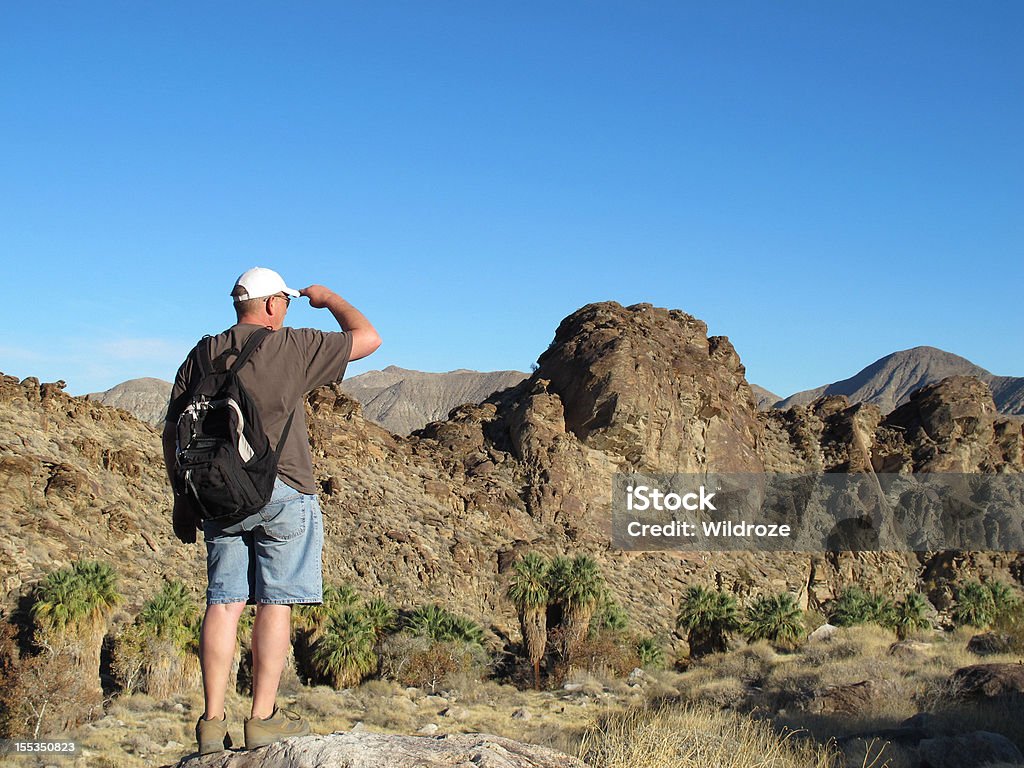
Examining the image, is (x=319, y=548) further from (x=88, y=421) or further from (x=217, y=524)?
(x=88, y=421)

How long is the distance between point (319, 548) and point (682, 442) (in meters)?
49.1

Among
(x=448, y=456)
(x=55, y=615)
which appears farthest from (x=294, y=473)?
(x=448, y=456)

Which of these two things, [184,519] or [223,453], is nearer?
[223,453]

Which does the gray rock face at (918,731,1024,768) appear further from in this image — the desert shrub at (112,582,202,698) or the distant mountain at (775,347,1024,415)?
the distant mountain at (775,347,1024,415)

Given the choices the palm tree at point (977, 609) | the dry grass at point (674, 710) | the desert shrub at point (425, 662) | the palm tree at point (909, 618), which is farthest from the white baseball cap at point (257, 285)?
the palm tree at point (977, 609)

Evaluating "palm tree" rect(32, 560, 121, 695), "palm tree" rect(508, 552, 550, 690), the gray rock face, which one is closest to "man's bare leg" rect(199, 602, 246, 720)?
the gray rock face

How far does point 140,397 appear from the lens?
132500 millimetres

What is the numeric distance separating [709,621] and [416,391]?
127432 mm

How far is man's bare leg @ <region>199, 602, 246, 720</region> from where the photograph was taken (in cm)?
417

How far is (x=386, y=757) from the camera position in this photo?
12.0ft

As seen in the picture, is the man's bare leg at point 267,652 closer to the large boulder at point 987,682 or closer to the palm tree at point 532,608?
the large boulder at point 987,682

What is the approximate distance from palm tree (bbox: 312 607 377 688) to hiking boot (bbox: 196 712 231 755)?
22172 mm

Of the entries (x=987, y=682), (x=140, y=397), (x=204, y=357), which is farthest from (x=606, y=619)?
(x=140, y=397)

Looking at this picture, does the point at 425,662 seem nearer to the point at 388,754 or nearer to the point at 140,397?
the point at 388,754
